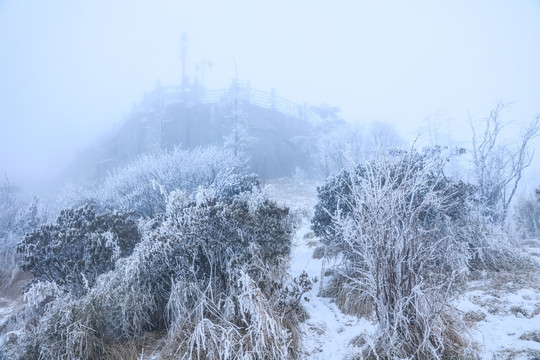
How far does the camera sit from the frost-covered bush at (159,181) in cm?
1074

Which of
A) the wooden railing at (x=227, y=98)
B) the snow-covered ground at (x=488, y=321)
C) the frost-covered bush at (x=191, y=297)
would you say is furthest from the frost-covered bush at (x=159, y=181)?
the wooden railing at (x=227, y=98)

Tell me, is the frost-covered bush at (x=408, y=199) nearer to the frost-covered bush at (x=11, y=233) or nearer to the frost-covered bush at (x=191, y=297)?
the frost-covered bush at (x=191, y=297)

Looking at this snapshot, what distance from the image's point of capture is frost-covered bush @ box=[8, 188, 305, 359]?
12.3 ft

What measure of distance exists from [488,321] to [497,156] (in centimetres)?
897

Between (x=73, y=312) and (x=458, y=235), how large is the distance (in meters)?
7.76

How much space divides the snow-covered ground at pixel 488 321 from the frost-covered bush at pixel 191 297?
2.00ft

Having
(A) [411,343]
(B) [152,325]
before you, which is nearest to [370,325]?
(A) [411,343]

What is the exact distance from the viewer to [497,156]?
10.8m

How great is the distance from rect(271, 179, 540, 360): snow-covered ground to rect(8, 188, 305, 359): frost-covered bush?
0.61 m

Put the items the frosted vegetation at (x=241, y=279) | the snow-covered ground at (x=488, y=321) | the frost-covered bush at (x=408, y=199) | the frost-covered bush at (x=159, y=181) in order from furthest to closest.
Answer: the frost-covered bush at (x=159, y=181) < the frost-covered bush at (x=408, y=199) < the snow-covered ground at (x=488, y=321) < the frosted vegetation at (x=241, y=279)

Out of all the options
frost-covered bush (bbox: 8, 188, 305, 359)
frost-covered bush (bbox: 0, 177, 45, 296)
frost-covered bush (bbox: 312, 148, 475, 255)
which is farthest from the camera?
frost-covered bush (bbox: 0, 177, 45, 296)

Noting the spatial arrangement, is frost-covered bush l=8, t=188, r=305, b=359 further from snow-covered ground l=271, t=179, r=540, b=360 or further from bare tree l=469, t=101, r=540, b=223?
bare tree l=469, t=101, r=540, b=223

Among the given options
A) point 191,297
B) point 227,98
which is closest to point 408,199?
point 191,297

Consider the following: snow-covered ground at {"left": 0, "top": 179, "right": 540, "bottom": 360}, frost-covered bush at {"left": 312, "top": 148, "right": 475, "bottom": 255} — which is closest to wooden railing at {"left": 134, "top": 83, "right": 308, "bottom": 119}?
frost-covered bush at {"left": 312, "top": 148, "right": 475, "bottom": 255}
